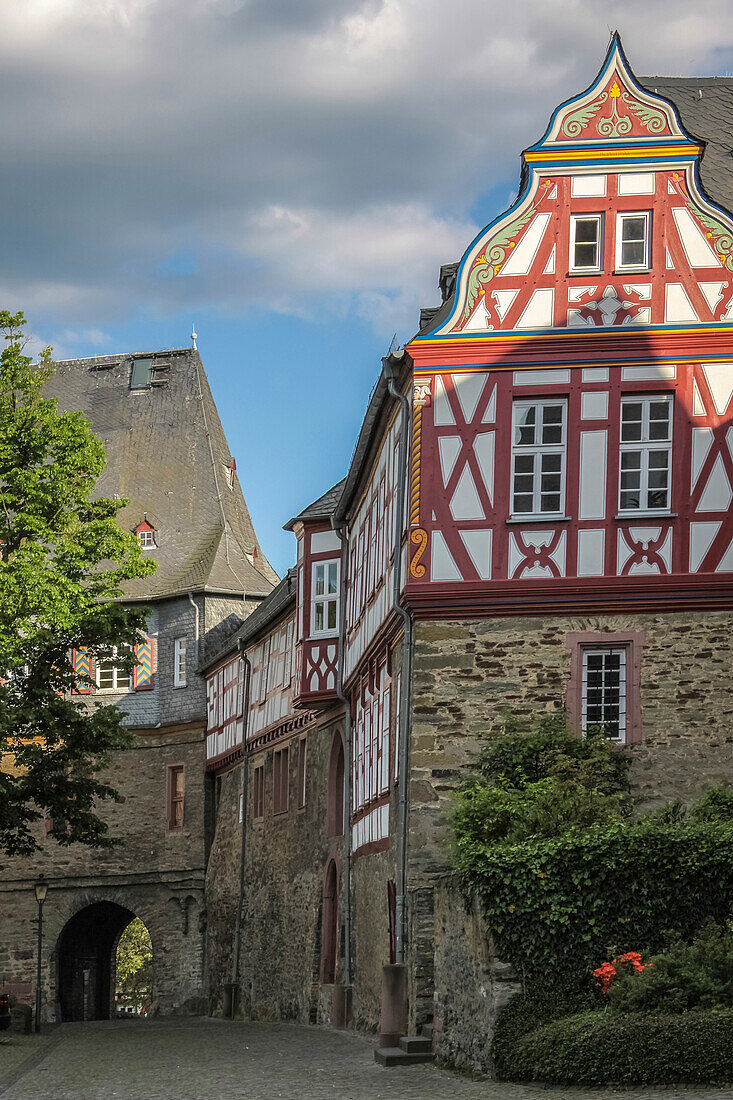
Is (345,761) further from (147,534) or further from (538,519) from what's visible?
(147,534)

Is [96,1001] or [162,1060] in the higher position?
[162,1060]

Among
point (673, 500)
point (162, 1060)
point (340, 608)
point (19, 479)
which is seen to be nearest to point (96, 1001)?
point (340, 608)

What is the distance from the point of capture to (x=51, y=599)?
22.7 m

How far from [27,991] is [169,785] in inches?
244

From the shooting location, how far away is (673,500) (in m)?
18.5

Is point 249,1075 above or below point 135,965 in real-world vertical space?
above

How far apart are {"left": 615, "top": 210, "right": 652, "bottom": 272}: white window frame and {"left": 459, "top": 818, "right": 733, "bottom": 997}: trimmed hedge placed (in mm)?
7677

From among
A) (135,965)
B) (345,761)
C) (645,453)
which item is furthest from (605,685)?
(135,965)

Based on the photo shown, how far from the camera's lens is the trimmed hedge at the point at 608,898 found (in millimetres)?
13625

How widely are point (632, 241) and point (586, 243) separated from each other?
0.55m

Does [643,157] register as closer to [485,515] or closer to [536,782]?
[485,515]

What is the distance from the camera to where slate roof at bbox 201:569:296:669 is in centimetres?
3189

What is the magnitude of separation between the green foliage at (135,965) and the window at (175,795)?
31109mm

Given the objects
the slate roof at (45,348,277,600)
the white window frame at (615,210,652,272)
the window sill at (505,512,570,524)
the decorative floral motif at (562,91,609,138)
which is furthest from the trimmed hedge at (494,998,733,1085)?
the slate roof at (45,348,277,600)
